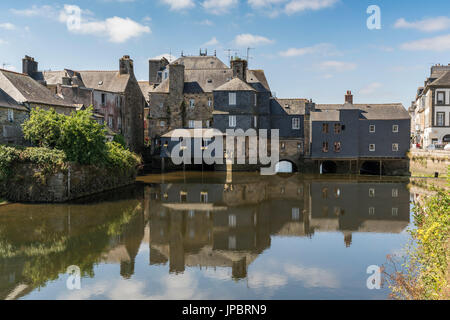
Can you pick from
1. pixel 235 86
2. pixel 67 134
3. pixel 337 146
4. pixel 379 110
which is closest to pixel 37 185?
pixel 67 134

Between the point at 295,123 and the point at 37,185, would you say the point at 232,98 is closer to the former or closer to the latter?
the point at 295,123

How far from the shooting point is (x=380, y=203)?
25.7m

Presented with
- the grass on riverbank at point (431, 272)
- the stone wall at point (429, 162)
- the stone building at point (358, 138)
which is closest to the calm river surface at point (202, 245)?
the grass on riverbank at point (431, 272)

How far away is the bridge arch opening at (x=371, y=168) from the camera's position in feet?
158

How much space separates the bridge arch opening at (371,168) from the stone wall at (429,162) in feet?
14.5

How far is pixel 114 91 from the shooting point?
4606cm

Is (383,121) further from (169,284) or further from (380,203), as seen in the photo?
(169,284)

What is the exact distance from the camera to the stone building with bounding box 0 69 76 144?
1045 inches

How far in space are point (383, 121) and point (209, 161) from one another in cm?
1983

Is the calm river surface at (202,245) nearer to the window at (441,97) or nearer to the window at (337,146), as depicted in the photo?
the window at (337,146)

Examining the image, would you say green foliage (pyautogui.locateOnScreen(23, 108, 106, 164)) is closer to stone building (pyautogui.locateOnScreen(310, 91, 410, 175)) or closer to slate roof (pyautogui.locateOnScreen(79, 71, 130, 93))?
slate roof (pyautogui.locateOnScreen(79, 71, 130, 93))

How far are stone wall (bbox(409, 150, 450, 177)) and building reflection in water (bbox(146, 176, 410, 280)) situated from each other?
605cm
